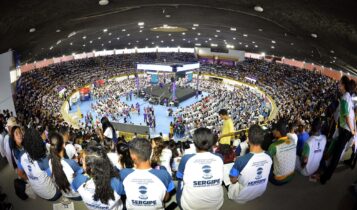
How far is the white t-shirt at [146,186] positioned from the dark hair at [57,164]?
1.34m

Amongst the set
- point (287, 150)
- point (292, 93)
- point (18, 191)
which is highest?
point (292, 93)

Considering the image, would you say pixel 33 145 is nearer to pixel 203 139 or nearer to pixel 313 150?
pixel 203 139

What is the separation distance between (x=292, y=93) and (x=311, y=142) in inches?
1091

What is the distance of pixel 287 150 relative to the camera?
4.39 meters

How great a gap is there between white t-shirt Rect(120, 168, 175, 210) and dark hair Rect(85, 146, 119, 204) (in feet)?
0.64

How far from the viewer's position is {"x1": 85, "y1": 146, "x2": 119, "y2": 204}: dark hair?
3186mm

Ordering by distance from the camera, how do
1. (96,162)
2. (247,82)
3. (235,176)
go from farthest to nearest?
(247,82) → (235,176) → (96,162)

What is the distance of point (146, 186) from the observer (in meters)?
3.17

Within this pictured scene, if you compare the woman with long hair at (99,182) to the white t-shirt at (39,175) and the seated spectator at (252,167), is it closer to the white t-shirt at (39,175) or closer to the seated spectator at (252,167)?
the white t-shirt at (39,175)

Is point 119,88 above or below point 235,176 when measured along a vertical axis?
above

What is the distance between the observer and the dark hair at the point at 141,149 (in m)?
3.09

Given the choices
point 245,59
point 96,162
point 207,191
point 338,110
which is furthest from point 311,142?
point 245,59

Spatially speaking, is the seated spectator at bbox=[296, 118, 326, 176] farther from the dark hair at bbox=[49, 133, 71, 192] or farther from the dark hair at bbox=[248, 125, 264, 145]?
the dark hair at bbox=[49, 133, 71, 192]

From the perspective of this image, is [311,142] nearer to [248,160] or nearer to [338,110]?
[338,110]
